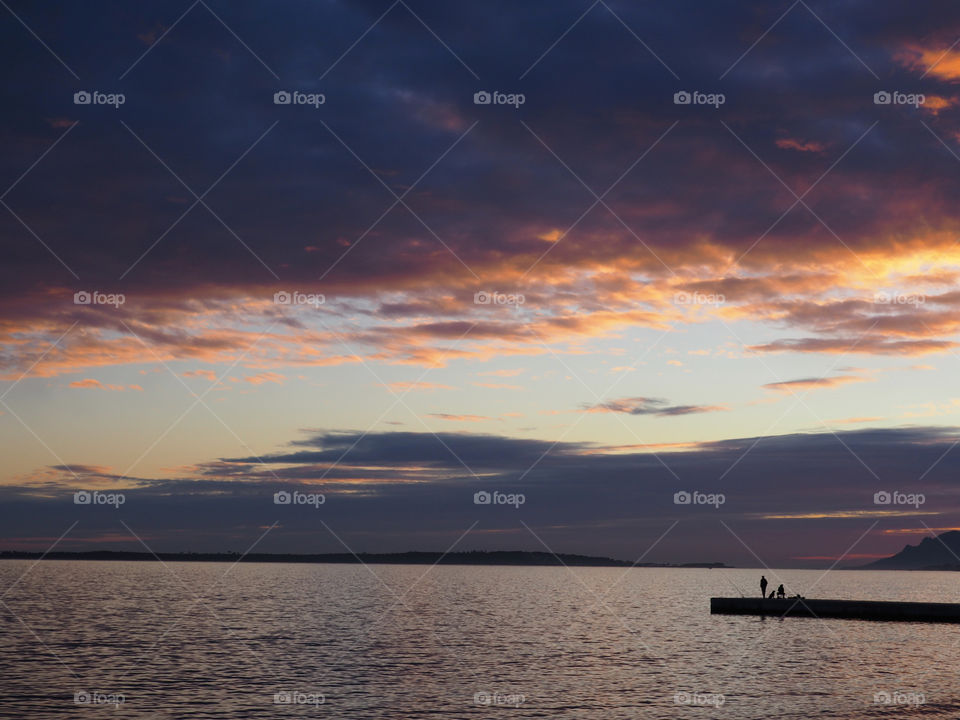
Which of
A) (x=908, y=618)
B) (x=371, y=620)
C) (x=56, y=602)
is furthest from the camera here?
(x=56, y=602)

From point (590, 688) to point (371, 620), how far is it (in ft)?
164

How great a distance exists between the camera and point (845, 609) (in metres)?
85.5

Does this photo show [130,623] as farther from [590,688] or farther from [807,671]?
[807,671]

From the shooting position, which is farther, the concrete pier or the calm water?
the concrete pier

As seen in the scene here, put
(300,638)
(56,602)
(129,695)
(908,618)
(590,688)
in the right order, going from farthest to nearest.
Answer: (56,602)
(908,618)
(300,638)
(590,688)
(129,695)

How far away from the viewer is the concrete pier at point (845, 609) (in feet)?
269

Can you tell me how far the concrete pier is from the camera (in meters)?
81.9

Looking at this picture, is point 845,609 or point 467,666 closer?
point 467,666

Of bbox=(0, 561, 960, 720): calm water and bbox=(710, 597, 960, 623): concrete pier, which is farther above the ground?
bbox=(710, 597, 960, 623): concrete pier

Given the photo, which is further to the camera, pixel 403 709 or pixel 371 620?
pixel 371 620

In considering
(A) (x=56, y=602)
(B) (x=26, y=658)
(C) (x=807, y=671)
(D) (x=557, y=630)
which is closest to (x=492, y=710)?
(C) (x=807, y=671)

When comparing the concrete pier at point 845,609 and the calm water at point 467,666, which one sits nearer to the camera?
the calm water at point 467,666

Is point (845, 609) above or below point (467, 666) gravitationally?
above

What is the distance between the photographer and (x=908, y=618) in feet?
267
